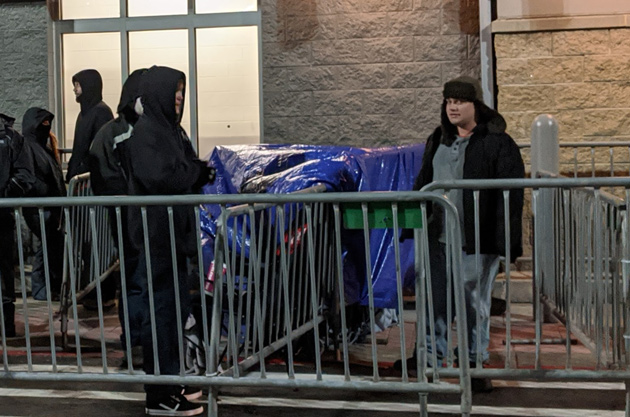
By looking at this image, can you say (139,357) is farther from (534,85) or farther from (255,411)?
(534,85)

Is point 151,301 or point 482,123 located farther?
point 482,123

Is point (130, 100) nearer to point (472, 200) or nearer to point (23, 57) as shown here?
point (472, 200)

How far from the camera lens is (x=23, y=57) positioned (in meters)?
12.2

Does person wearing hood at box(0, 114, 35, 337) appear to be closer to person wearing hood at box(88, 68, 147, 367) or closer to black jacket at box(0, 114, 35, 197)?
black jacket at box(0, 114, 35, 197)

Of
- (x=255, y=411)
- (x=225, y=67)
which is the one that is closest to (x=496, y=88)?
(x=225, y=67)

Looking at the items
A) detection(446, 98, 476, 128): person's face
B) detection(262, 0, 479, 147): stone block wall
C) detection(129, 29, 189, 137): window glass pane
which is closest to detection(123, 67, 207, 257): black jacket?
detection(446, 98, 476, 128): person's face

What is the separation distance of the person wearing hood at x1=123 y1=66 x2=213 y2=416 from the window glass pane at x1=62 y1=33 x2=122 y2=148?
235 inches

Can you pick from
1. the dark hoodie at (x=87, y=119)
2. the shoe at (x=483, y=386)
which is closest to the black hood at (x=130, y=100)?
the shoe at (x=483, y=386)

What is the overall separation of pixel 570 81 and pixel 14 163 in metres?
5.33

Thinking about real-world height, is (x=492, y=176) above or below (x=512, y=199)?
above

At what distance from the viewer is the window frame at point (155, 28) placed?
39.3 ft

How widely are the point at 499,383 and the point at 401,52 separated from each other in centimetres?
519

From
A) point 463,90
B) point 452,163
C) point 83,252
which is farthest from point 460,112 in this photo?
point 83,252

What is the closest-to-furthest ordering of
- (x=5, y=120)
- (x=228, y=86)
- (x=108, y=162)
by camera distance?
(x=108, y=162) < (x=5, y=120) < (x=228, y=86)
